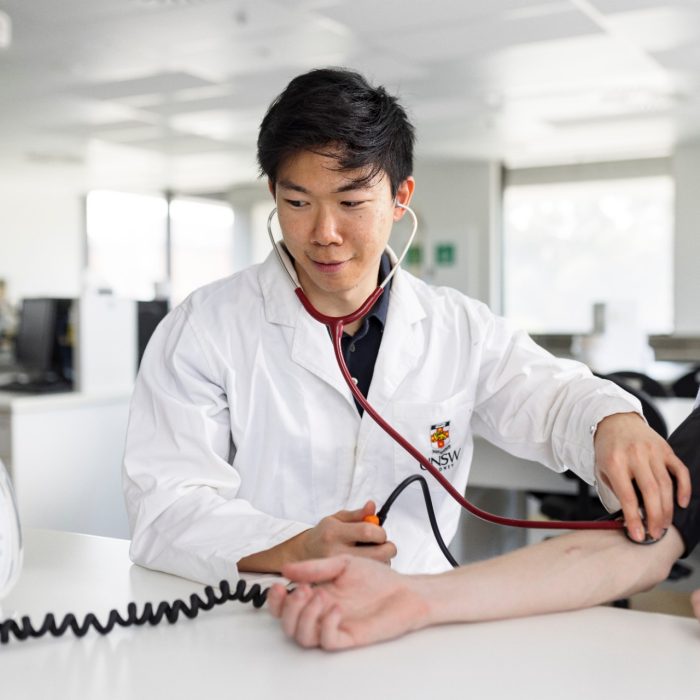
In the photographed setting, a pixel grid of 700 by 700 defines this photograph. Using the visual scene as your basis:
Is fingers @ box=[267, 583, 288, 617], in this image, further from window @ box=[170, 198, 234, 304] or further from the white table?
window @ box=[170, 198, 234, 304]

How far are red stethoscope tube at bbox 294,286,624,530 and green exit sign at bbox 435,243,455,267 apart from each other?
675 cm

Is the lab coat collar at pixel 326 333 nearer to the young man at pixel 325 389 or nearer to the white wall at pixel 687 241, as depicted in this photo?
the young man at pixel 325 389

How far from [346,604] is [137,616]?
0.22 m

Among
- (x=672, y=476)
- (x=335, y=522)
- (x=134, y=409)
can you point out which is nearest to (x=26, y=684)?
(x=335, y=522)

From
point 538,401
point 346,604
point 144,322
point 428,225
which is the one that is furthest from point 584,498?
point 428,225

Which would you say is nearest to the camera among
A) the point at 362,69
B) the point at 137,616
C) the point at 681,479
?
the point at 137,616

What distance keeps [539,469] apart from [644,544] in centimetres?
177

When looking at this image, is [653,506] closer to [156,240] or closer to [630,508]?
[630,508]

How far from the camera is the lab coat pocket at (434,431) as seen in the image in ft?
4.27

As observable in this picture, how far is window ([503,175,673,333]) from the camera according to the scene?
25.5ft

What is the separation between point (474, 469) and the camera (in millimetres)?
2812

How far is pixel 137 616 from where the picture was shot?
33.0 inches

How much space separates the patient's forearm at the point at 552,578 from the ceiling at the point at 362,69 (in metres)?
2.69

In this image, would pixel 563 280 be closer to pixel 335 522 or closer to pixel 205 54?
pixel 205 54
